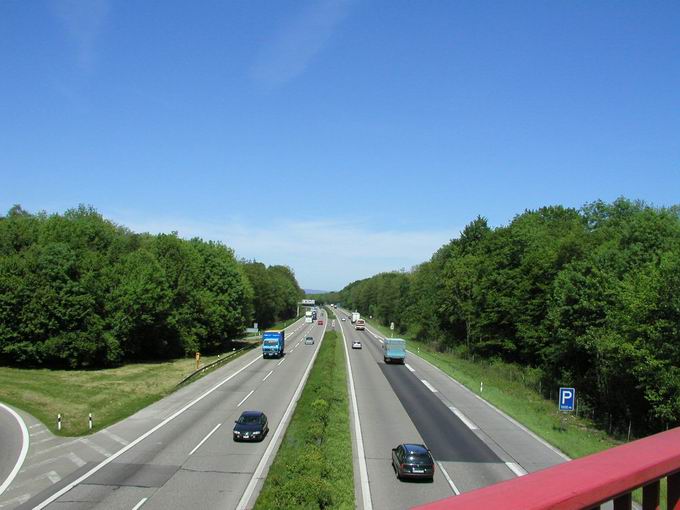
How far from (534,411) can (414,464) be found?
22690 millimetres

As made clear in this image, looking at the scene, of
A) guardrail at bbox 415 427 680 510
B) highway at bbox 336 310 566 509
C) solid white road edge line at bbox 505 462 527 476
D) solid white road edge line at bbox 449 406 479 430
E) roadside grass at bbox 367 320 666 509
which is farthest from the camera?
solid white road edge line at bbox 449 406 479 430

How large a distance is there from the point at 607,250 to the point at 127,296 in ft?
163

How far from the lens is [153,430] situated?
105ft

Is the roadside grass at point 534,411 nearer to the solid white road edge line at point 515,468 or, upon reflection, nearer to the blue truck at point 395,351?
the solid white road edge line at point 515,468

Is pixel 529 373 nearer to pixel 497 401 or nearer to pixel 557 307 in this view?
pixel 557 307

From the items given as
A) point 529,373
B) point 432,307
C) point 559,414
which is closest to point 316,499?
point 559,414

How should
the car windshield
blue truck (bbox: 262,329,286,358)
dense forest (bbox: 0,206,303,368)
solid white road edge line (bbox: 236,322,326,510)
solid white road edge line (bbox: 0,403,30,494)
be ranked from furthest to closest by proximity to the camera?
blue truck (bbox: 262,329,286,358) < dense forest (bbox: 0,206,303,368) < the car windshield < solid white road edge line (bbox: 0,403,30,494) < solid white road edge line (bbox: 236,322,326,510)

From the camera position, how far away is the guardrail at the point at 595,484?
6.42 ft

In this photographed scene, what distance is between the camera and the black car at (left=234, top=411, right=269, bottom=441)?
95.2ft

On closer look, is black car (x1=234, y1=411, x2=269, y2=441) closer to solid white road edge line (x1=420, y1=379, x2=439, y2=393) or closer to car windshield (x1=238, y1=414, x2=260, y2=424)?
car windshield (x1=238, y1=414, x2=260, y2=424)

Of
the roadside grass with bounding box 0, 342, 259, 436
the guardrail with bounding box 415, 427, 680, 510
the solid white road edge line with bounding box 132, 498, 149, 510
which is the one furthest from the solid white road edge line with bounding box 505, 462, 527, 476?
the guardrail with bounding box 415, 427, 680, 510

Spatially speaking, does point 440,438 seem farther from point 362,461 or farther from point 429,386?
point 429,386

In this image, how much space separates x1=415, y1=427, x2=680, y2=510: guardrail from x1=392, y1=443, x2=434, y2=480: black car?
21.2 metres

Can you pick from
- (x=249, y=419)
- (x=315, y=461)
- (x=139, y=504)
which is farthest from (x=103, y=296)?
(x=315, y=461)
